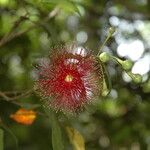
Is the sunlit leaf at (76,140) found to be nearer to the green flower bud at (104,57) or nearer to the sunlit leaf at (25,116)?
the sunlit leaf at (25,116)

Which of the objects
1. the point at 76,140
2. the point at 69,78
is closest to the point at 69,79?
the point at 69,78

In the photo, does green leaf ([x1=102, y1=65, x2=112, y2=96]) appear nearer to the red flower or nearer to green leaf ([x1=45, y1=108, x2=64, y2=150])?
the red flower

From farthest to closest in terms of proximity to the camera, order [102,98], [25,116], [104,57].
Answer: [102,98] < [25,116] < [104,57]

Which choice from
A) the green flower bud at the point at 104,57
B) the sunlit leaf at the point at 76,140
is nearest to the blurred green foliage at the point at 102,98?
the sunlit leaf at the point at 76,140

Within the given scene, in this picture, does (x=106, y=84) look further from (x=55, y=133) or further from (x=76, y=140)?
(x=76, y=140)

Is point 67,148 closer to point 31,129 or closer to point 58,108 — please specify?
point 31,129

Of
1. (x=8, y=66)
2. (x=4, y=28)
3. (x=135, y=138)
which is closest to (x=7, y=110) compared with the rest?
(x=8, y=66)

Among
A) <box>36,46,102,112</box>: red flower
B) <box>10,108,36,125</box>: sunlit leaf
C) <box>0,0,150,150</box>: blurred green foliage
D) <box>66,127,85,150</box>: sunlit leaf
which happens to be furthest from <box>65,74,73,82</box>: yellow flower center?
<box>0,0,150,150</box>: blurred green foliage

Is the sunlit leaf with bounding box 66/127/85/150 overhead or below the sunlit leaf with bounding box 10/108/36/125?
below
